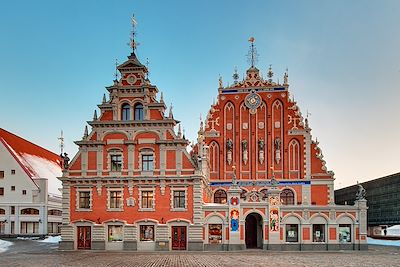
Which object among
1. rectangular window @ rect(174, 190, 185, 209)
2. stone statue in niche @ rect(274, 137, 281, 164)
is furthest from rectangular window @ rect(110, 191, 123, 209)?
stone statue in niche @ rect(274, 137, 281, 164)

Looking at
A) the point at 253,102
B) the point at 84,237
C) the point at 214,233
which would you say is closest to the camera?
the point at 214,233

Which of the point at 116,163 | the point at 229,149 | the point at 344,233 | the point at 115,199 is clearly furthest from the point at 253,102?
the point at 115,199

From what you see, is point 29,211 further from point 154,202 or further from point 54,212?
point 154,202

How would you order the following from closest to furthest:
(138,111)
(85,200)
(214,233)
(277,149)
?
(214,233), (85,200), (138,111), (277,149)

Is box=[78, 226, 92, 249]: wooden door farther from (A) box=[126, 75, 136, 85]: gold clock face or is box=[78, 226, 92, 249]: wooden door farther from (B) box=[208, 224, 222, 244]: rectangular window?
(A) box=[126, 75, 136, 85]: gold clock face

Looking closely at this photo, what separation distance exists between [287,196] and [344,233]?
34.9 feet

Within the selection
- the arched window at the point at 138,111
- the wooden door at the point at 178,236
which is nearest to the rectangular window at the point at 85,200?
the arched window at the point at 138,111

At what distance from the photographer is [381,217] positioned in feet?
205

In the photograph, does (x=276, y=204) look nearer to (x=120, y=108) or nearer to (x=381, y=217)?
(x=120, y=108)

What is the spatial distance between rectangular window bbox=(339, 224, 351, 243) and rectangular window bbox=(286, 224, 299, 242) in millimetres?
3552

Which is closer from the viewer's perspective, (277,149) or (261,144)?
(277,149)

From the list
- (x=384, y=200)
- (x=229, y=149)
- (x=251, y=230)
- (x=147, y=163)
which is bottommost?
(x=251, y=230)

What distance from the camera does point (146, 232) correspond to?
40.1 m

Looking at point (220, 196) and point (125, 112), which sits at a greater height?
point (125, 112)
